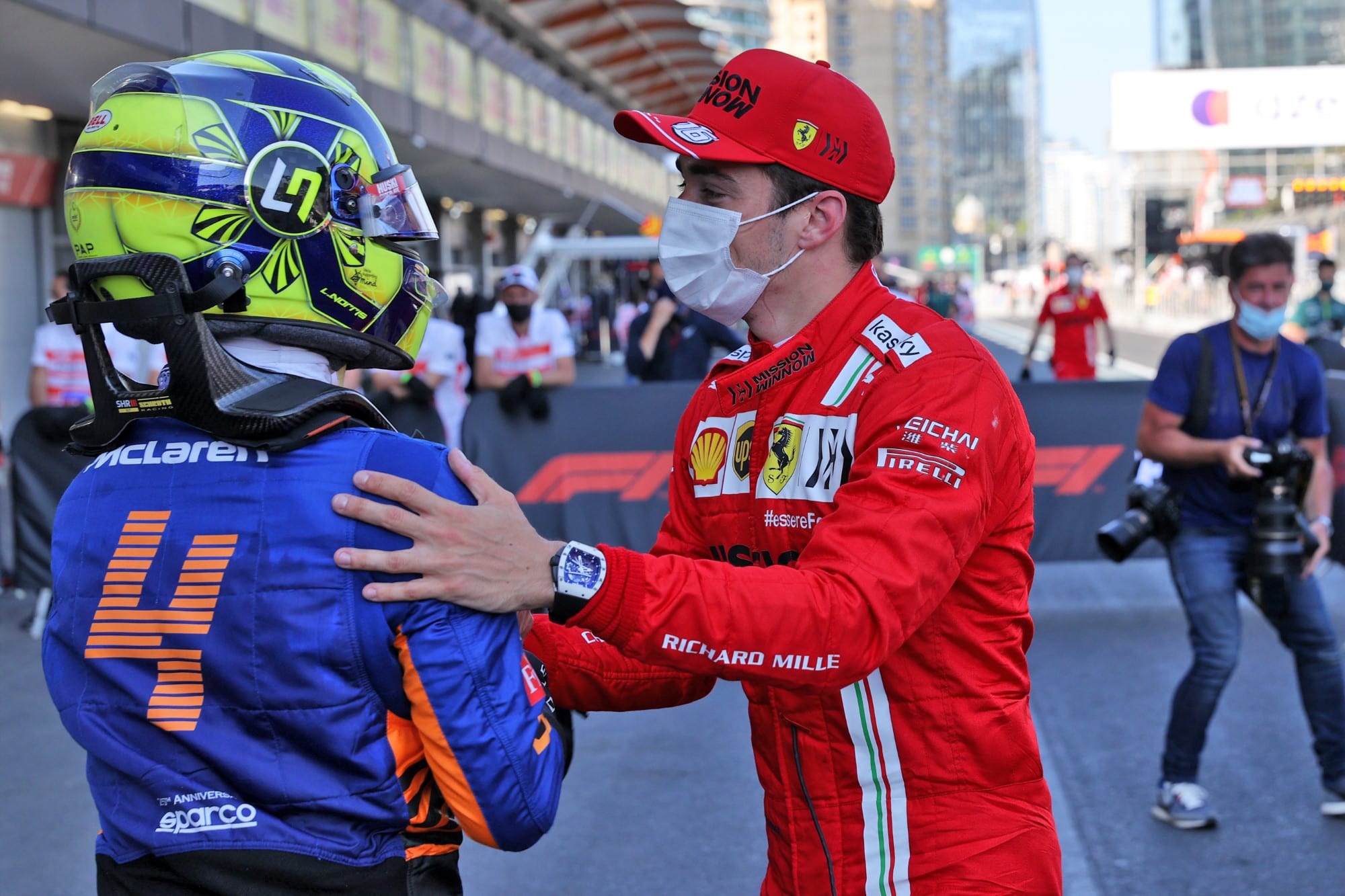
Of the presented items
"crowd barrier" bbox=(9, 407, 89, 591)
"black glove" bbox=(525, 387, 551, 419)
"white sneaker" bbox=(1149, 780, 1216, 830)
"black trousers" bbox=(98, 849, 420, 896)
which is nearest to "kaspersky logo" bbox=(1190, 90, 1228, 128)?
"black glove" bbox=(525, 387, 551, 419)

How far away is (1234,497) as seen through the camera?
4.59 metres

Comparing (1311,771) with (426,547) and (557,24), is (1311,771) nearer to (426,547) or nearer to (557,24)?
(426,547)

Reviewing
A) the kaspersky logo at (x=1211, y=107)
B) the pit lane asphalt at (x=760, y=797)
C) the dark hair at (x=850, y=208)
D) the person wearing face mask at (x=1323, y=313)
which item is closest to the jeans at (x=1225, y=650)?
the pit lane asphalt at (x=760, y=797)

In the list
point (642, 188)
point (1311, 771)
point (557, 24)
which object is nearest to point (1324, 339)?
point (1311, 771)

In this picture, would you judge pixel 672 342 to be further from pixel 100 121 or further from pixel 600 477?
pixel 100 121

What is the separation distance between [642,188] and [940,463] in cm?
4050

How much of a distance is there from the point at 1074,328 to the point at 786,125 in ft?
42.3

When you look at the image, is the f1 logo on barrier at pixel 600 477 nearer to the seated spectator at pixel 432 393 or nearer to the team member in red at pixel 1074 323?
the seated spectator at pixel 432 393

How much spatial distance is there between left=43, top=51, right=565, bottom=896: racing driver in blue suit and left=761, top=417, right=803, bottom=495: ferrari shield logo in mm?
→ 515

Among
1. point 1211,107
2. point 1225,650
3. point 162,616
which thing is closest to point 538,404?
point 1225,650

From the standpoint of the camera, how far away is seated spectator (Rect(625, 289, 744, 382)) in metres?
9.38

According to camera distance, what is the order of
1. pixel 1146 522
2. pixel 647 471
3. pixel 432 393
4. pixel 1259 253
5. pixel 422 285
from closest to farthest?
pixel 422 285, pixel 1146 522, pixel 1259 253, pixel 647 471, pixel 432 393

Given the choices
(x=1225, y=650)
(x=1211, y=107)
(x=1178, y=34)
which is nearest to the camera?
(x=1225, y=650)

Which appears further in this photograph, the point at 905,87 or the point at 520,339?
the point at 905,87
